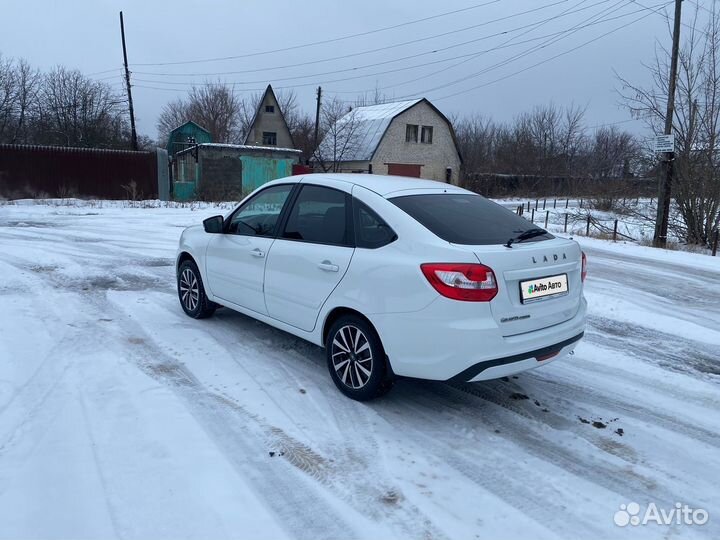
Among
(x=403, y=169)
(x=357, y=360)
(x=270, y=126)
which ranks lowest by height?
(x=357, y=360)

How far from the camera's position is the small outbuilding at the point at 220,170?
25.3 meters

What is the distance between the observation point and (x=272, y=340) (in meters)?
5.49

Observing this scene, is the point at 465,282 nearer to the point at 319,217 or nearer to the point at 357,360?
the point at 357,360

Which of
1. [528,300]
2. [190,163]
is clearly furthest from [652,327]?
[190,163]

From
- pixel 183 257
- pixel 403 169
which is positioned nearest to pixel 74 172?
pixel 183 257

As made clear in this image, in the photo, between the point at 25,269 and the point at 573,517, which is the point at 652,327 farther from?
the point at 25,269

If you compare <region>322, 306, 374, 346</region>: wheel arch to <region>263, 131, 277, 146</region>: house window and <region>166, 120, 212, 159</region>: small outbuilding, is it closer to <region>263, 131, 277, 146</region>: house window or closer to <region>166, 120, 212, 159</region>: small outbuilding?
<region>166, 120, 212, 159</region>: small outbuilding

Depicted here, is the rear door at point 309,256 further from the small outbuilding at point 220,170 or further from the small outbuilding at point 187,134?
the small outbuilding at point 187,134

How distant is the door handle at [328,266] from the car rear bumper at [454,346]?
53cm

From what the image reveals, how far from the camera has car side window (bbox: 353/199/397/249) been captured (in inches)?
155

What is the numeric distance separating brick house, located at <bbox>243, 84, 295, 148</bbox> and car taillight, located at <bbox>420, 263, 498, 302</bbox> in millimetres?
51588

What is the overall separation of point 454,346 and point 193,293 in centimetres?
362

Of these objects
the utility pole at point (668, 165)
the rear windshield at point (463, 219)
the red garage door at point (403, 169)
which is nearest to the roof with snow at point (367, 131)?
the red garage door at point (403, 169)

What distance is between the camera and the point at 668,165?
15.9 m
